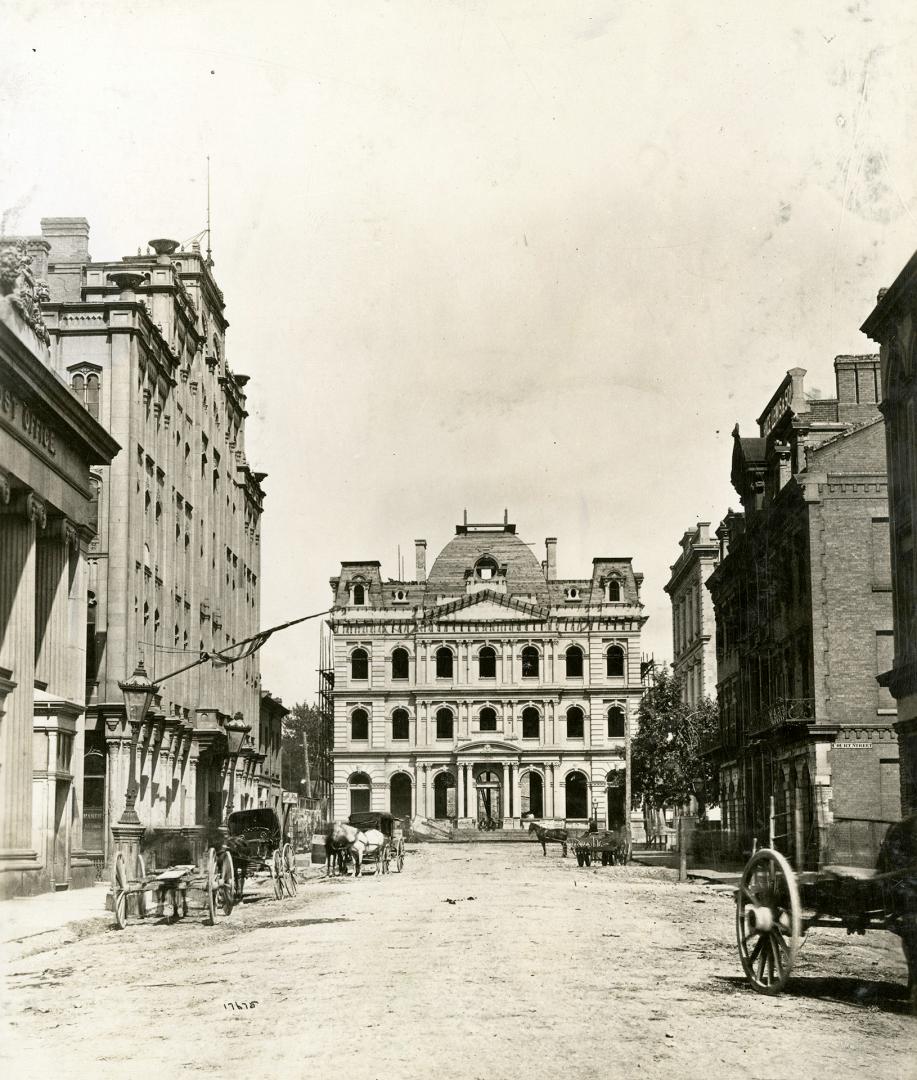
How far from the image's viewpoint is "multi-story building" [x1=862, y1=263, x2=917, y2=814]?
25.1 metres

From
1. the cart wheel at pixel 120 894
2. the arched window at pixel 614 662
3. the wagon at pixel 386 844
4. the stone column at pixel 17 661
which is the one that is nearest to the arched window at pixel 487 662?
the arched window at pixel 614 662

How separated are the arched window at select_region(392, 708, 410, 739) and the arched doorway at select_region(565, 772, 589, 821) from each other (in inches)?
390

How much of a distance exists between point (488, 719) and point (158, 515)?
47657 mm

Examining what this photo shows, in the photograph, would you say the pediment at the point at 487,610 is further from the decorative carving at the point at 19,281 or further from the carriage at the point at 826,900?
the carriage at the point at 826,900

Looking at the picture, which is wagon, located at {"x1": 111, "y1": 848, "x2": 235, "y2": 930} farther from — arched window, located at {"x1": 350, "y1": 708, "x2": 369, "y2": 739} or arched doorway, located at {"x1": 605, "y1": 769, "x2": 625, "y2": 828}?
arched window, located at {"x1": 350, "y1": 708, "x2": 369, "y2": 739}

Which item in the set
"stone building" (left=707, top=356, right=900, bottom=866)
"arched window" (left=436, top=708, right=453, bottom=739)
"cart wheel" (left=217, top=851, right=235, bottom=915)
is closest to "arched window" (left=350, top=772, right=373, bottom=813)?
"arched window" (left=436, top=708, right=453, bottom=739)

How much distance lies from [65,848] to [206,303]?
902 inches

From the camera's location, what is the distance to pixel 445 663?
279 ft

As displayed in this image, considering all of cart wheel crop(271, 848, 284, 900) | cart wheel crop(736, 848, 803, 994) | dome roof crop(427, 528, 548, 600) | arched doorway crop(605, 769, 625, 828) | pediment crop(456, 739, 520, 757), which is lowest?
arched doorway crop(605, 769, 625, 828)

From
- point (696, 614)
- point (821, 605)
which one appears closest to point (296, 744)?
point (696, 614)

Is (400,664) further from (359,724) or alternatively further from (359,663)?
(359,724)

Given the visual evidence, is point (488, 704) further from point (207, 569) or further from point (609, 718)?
point (207, 569)

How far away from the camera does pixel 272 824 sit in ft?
114

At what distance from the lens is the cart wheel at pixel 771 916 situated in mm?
10820
